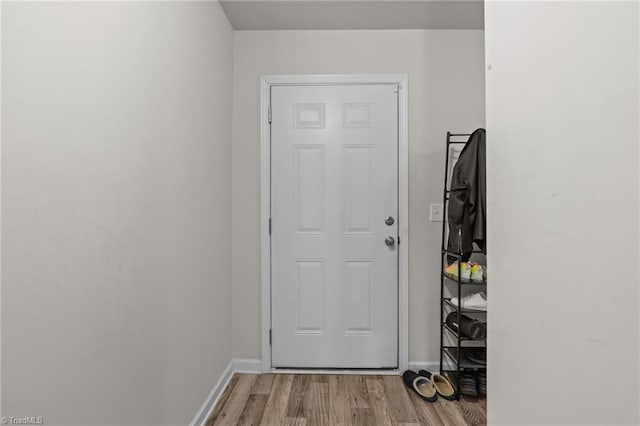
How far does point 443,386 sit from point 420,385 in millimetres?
139

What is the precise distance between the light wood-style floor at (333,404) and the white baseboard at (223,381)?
0.03 m

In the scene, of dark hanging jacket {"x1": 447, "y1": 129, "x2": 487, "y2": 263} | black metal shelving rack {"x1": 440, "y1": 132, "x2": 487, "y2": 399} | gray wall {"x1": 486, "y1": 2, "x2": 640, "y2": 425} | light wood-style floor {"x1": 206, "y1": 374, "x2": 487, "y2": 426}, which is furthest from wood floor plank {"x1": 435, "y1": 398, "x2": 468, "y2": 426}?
gray wall {"x1": 486, "y1": 2, "x2": 640, "y2": 425}

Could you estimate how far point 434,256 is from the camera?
2805mm

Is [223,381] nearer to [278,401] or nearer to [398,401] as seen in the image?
[278,401]

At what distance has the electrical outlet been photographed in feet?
9.16

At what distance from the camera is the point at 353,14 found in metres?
2.61

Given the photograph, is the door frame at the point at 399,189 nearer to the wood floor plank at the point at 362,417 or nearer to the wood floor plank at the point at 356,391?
the wood floor plank at the point at 356,391

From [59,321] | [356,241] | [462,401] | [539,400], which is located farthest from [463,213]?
[59,321]

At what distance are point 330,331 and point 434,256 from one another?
2.91 feet

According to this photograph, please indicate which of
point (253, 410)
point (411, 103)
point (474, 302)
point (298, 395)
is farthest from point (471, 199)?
point (253, 410)

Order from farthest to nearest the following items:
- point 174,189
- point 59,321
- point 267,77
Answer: point 267,77 < point 174,189 < point 59,321

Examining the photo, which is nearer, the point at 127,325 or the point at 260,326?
the point at 127,325

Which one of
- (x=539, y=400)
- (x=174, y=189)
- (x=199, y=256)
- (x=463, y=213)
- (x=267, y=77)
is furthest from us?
(x=267, y=77)

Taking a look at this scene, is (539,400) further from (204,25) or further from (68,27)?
(204,25)
